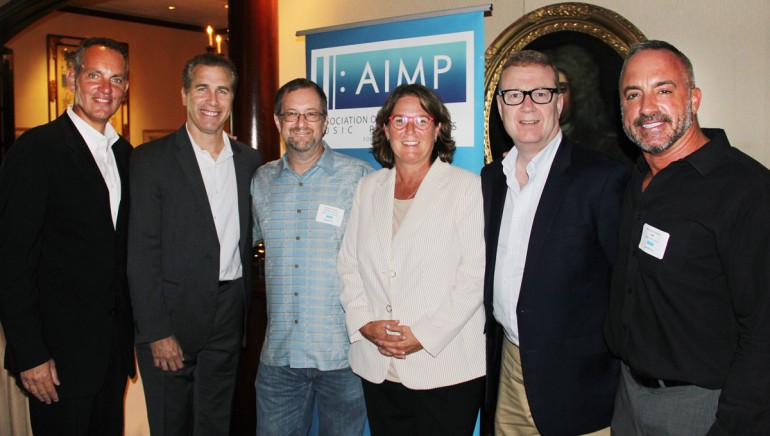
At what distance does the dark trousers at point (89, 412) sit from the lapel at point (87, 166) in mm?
634

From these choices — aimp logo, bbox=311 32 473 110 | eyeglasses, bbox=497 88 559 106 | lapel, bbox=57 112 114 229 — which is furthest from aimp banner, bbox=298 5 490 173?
lapel, bbox=57 112 114 229

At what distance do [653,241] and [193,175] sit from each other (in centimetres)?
185

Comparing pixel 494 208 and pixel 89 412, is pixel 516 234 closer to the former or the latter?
pixel 494 208

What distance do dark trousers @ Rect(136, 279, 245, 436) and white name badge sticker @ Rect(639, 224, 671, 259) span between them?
1.74 metres

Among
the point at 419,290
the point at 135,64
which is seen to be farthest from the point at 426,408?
the point at 135,64

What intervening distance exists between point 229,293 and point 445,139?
1.19m

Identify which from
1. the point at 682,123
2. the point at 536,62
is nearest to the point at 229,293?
the point at 536,62

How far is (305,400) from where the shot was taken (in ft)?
8.71

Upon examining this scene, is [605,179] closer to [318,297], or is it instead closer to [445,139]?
[445,139]

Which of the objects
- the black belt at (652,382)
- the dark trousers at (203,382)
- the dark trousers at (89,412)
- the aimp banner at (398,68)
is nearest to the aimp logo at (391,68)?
the aimp banner at (398,68)

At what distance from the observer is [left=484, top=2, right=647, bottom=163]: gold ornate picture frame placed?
3312mm

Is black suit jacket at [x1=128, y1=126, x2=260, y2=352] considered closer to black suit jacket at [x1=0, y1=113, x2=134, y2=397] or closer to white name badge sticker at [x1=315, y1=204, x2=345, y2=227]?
black suit jacket at [x1=0, y1=113, x2=134, y2=397]

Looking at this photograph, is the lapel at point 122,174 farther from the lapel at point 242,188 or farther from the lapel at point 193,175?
the lapel at point 242,188

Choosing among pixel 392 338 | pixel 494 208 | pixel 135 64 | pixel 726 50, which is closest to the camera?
pixel 392 338
